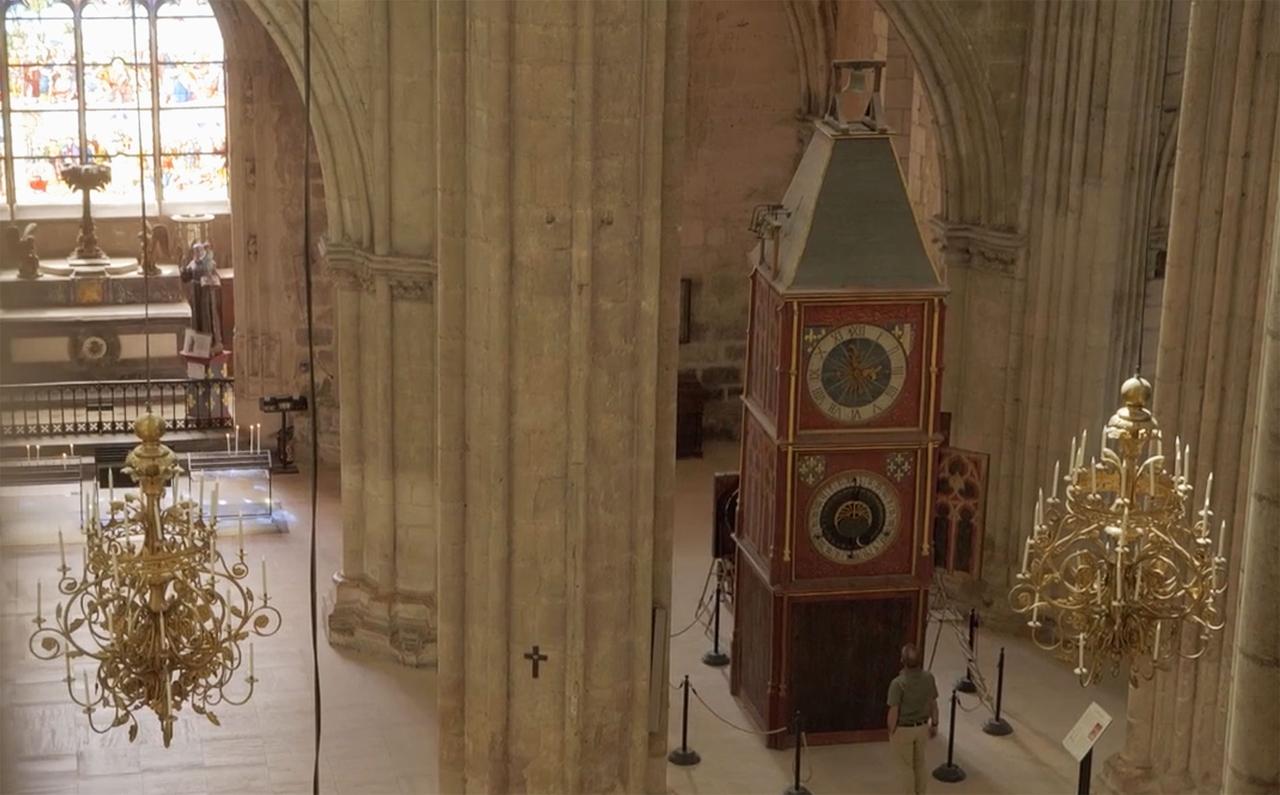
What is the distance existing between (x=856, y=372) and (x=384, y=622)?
12.3 ft

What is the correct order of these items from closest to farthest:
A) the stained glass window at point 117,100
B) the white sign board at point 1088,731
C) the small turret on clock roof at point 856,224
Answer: the white sign board at point 1088,731 < the small turret on clock roof at point 856,224 < the stained glass window at point 117,100

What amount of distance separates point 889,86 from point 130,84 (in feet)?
28.2

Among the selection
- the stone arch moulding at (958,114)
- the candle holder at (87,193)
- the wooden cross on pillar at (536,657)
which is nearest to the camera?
the wooden cross on pillar at (536,657)

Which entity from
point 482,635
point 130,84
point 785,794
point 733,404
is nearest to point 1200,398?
point 785,794

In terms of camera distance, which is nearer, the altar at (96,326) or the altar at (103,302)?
the altar at (103,302)

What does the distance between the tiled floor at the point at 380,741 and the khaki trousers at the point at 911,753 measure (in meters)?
0.33

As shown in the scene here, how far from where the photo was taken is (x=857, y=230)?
1170 centimetres

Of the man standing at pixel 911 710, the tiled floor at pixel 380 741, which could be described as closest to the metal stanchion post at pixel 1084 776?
the man standing at pixel 911 710

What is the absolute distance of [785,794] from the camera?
1155 centimetres

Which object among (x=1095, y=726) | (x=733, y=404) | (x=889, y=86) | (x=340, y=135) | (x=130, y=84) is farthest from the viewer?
(x=130, y=84)

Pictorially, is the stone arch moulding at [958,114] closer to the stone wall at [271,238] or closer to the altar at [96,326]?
the stone wall at [271,238]

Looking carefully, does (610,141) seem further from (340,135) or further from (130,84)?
(130,84)

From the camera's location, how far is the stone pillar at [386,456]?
1288 cm

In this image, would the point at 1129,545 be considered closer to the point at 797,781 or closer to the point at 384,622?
the point at 797,781
